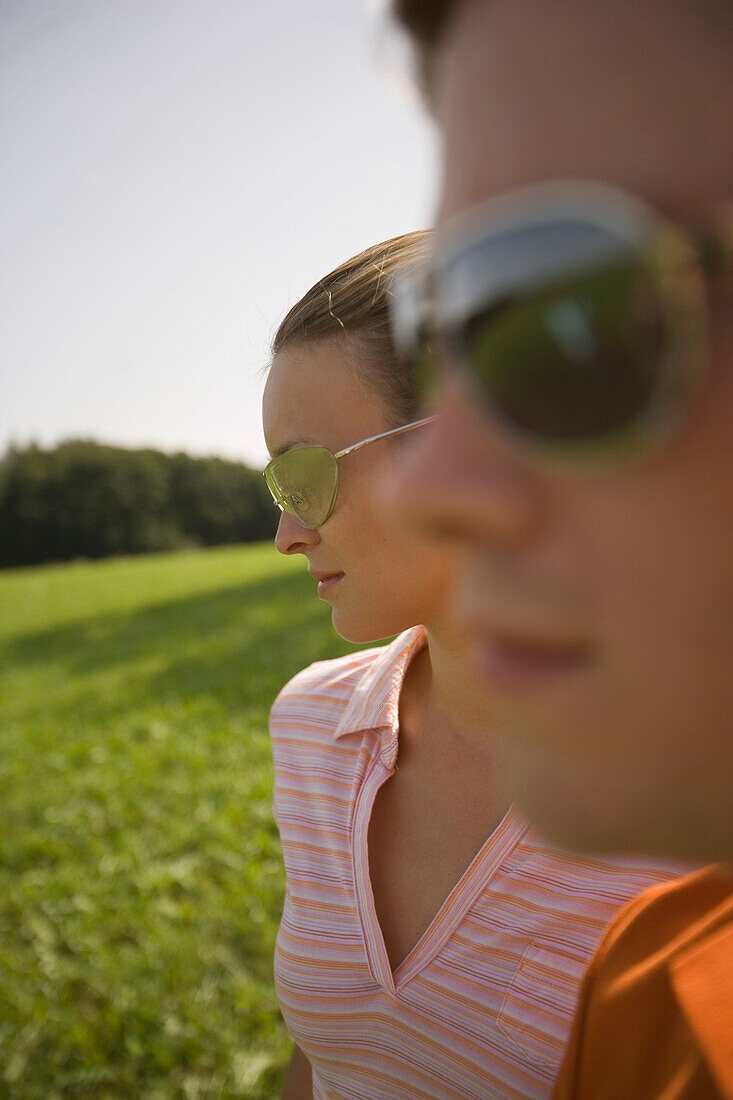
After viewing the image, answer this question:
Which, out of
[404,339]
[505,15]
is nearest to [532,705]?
[404,339]

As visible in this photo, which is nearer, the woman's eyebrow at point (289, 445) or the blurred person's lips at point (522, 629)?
the blurred person's lips at point (522, 629)

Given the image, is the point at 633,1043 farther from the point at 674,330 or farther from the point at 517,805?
the point at 674,330

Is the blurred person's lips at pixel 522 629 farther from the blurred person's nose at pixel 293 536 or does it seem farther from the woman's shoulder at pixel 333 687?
the woman's shoulder at pixel 333 687

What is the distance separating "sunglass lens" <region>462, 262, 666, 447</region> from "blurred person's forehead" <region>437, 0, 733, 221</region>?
8cm

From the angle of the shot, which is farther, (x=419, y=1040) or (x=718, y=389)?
(x=419, y=1040)

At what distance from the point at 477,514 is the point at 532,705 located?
185mm

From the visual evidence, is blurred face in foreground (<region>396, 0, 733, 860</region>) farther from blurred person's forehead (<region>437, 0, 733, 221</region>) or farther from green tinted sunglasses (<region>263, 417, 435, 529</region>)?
green tinted sunglasses (<region>263, 417, 435, 529</region>)

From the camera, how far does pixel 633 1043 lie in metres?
0.98

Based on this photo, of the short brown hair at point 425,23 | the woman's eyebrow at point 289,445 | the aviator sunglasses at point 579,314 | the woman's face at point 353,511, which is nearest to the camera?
the aviator sunglasses at point 579,314

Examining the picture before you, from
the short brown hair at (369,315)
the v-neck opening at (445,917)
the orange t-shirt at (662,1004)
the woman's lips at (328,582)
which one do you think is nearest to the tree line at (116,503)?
the short brown hair at (369,315)

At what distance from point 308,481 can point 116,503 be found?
47153 millimetres

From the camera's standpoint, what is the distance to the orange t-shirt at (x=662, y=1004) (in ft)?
2.82

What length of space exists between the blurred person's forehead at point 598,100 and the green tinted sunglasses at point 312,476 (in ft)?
3.43

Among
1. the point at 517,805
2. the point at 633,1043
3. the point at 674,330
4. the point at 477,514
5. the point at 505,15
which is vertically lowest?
the point at 633,1043
